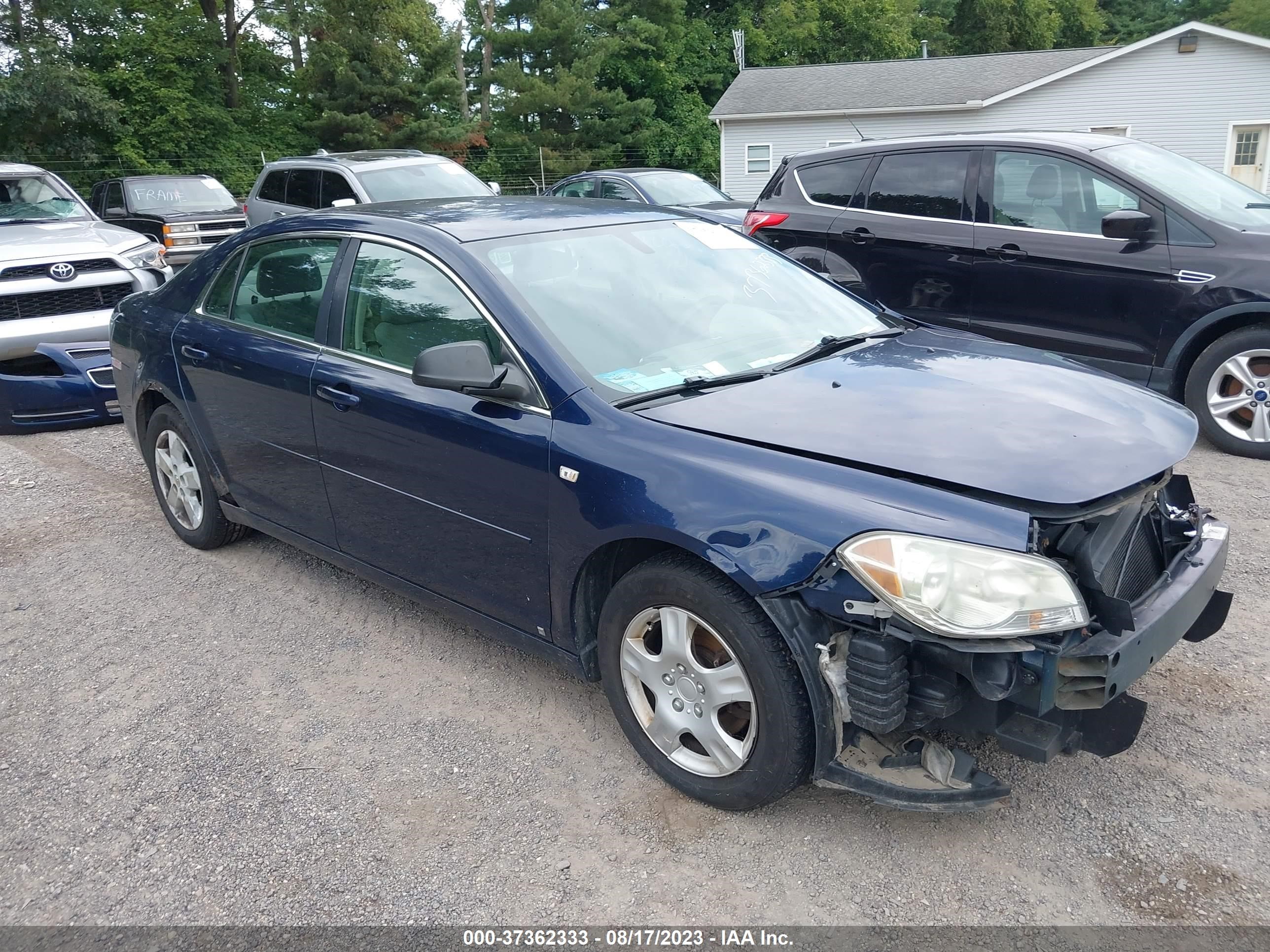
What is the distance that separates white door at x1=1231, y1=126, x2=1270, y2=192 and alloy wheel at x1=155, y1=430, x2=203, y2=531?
89.6 ft

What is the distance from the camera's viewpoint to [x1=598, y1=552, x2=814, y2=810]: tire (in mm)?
2566

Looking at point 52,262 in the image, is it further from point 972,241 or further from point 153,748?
point 972,241

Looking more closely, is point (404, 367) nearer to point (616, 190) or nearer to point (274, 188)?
point (274, 188)

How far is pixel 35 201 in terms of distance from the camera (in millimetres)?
9164

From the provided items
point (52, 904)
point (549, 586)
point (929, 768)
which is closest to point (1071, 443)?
point (929, 768)

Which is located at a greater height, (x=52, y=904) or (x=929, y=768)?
(x=929, y=768)

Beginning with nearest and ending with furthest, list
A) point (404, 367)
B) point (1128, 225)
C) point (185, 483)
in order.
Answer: point (404, 367) < point (185, 483) < point (1128, 225)

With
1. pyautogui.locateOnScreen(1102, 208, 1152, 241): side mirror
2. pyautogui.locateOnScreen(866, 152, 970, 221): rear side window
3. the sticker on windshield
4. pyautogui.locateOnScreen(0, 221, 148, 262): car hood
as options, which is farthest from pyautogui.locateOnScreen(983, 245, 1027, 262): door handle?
pyautogui.locateOnScreen(0, 221, 148, 262): car hood

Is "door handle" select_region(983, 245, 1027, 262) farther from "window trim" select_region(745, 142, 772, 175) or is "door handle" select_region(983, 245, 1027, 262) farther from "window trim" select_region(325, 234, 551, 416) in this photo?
"window trim" select_region(745, 142, 772, 175)

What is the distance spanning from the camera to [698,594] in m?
2.65

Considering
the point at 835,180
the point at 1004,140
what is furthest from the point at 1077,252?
the point at 835,180

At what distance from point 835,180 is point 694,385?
15.2 ft

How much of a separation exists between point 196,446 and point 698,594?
2.99m

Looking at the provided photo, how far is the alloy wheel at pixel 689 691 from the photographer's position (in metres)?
2.72
